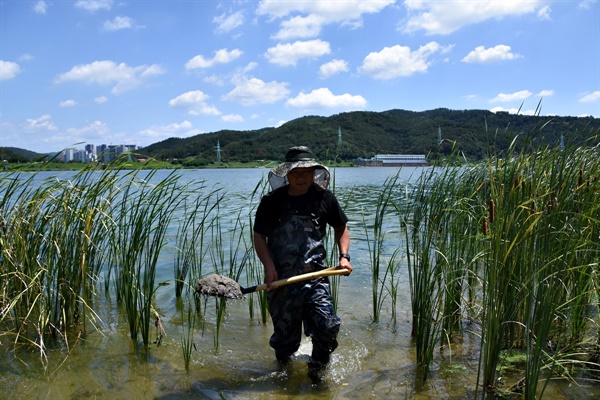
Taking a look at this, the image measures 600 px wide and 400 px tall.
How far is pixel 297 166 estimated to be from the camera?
3869 millimetres

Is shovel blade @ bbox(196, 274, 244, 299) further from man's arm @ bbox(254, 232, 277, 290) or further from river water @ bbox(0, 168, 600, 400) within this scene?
river water @ bbox(0, 168, 600, 400)

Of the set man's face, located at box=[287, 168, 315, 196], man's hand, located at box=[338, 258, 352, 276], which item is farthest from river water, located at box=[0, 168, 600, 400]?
man's face, located at box=[287, 168, 315, 196]

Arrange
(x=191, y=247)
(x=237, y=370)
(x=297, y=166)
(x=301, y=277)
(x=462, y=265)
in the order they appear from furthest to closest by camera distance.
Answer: (x=191, y=247) < (x=237, y=370) < (x=462, y=265) < (x=297, y=166) < (x=301, y=277)

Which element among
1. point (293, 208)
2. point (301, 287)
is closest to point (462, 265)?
point (301, 287)

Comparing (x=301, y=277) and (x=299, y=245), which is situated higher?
(x=299, y=245)

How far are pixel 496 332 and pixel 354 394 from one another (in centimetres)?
130

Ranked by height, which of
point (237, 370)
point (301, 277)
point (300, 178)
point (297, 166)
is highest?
point (297, 166)

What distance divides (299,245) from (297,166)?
68cm

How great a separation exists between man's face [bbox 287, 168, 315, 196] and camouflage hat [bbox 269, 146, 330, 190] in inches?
2.1

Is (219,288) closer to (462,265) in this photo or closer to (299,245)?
(299,245)

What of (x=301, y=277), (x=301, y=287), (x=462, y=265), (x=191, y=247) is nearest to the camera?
(x=301, y=277)

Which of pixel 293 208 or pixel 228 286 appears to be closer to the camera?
pixel 228 286

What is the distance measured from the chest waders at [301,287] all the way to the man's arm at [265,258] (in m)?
0.08

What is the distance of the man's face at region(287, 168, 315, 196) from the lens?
4.00 m
